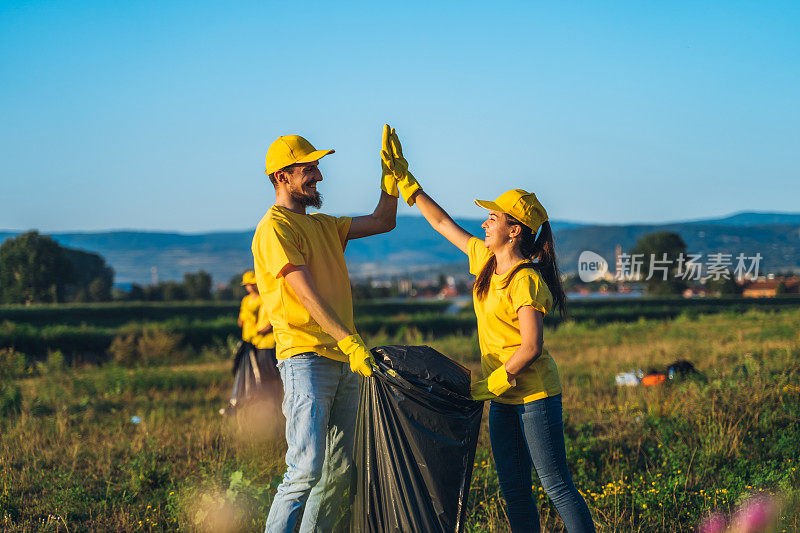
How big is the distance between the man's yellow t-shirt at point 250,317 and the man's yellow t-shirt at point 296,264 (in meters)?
4.14

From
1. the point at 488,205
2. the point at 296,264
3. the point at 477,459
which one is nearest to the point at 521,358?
the point at 488,205

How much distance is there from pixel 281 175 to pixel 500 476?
5.80 ft

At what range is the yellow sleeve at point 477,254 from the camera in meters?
3.56

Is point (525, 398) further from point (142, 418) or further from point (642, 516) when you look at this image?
point (142, 418)

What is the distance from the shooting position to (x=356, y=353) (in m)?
3.29

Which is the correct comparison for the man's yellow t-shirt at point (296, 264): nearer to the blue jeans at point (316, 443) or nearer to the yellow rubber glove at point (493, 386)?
the blue jeans at point (316, 443)

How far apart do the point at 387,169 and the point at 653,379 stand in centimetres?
592

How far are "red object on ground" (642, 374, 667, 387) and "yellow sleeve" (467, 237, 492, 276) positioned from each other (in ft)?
17.7

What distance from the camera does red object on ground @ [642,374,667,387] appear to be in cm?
843

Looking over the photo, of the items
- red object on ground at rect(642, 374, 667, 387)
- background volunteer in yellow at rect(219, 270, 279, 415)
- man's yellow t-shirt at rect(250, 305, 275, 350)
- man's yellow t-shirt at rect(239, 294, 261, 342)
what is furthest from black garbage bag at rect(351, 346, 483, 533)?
red object on ground at rect(642, 374, 667, 387)

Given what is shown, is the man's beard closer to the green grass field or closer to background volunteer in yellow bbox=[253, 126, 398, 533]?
background volunteer in yellow bbox=[253, 126, 398, 533]

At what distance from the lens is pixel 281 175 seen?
11.7ft

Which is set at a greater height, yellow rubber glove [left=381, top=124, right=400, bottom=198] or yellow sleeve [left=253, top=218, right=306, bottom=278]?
yellow rubber glove [left=381, top=124, right=400, bottom=198]

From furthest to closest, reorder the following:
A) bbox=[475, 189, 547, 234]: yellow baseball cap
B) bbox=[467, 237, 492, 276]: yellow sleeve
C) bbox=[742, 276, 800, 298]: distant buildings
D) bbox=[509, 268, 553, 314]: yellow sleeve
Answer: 1. bbox=[742, 276, 800, 298]: distant buildings
2. bbox=[467, 237, 492, 276]: yellow sleeve
3. bbox=[475, 189, 547, 234]: yellow baseball cap
4. bbox=[509, 268, 553, 314]: yellow sleeve
